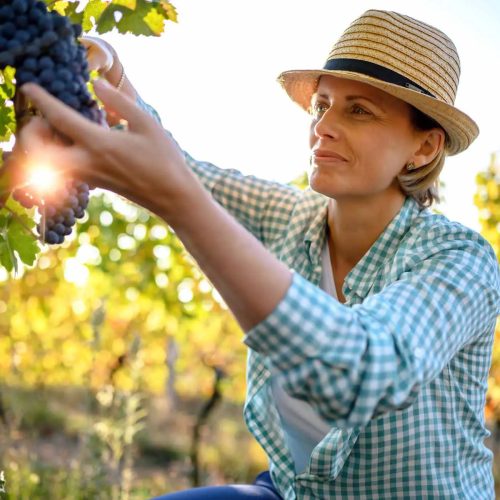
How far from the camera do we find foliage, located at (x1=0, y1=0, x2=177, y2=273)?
1.75 meters

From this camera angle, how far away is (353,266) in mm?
2660

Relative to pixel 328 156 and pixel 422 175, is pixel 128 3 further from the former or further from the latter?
pixel 422 175

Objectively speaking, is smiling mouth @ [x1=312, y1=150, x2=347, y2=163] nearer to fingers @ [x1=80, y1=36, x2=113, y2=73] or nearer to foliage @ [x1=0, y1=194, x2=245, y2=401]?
fingers @ [x1=80, y1=36, x2=113, y2=73]

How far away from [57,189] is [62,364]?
9.10m

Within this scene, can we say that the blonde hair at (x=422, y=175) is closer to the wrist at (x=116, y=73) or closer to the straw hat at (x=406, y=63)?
the straw hat at (x=406, y=63)

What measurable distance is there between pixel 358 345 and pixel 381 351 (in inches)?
2.3

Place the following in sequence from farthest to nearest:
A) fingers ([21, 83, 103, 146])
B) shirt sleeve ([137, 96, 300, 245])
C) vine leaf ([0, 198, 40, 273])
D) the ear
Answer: shirt sleeve ([137, 96, 300, 245])
the ear
vine leaf ([0, 198, 40, 273])
fingers ([21, 83, 103, 146])

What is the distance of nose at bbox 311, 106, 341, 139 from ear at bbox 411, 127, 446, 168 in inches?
12.9

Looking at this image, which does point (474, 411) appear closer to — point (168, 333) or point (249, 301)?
point (249, 301)

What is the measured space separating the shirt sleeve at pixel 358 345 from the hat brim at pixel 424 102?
0.79 metres

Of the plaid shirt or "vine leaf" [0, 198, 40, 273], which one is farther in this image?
"vine leaf" [0, 198, 40, 273]

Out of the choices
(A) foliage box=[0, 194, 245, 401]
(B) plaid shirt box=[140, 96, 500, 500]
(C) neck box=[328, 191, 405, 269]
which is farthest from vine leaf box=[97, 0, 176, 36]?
(A) foliage box=[0, 194, 245, 401]

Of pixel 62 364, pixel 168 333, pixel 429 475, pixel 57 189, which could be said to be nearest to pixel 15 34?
pixel 57 189

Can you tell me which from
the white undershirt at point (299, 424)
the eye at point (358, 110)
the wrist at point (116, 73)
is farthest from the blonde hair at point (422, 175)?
the wrist at point (116, 73)
